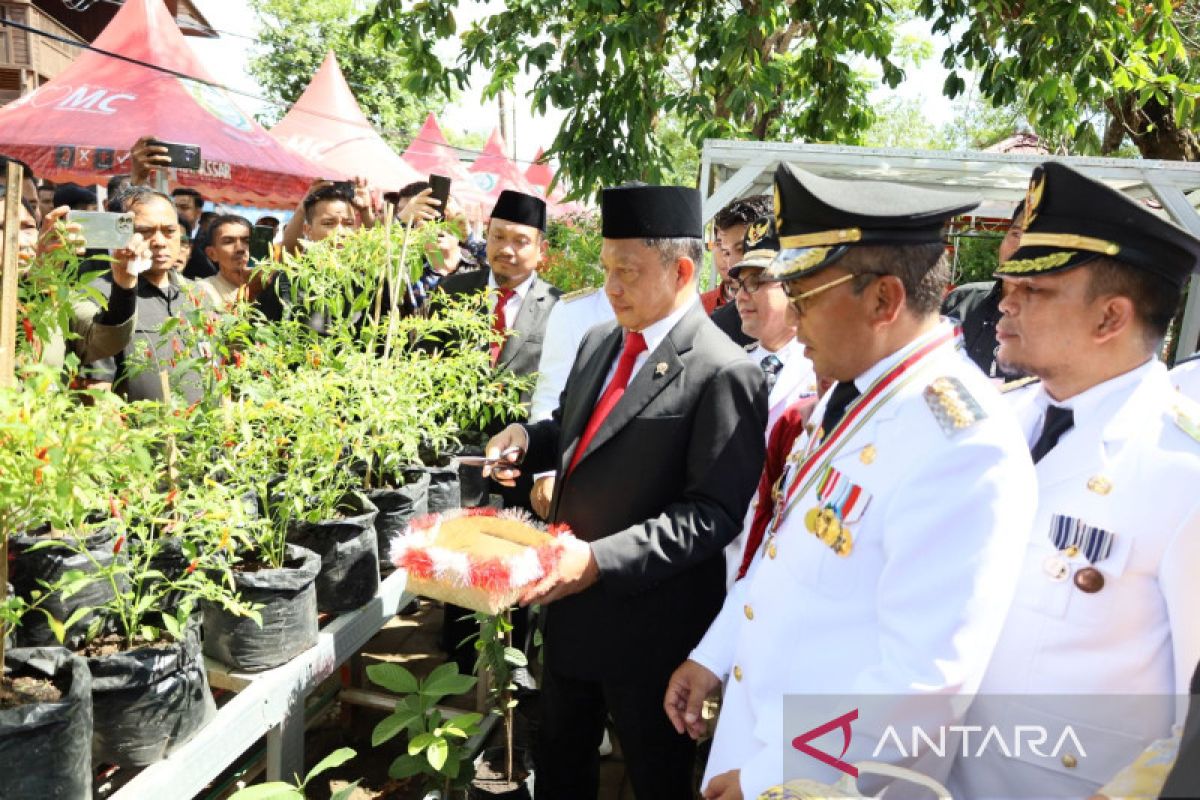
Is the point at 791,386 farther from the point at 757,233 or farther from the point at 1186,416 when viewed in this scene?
the point at 1186,416

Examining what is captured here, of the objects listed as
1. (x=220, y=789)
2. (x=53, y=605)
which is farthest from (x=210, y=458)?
(x=220, y=789)

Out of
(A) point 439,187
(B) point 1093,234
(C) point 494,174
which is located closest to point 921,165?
(A) point 439,187

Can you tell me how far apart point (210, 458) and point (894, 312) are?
1935mm

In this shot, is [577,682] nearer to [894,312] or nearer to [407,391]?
[407,391]

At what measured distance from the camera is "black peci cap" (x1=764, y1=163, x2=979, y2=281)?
1.37 metres

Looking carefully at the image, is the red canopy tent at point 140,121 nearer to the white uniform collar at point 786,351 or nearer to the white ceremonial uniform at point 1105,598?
the white uniform collar at point 786,351

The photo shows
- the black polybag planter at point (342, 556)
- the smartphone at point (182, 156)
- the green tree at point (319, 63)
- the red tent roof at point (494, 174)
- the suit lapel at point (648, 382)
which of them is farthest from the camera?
the green tree at point (319, 63)

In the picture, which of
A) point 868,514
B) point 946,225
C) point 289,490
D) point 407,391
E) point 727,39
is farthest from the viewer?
point 727,39

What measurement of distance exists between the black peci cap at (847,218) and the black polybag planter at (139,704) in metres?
1.42

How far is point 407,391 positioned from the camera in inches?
101

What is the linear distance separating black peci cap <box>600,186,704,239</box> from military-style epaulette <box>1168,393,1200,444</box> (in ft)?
3.91

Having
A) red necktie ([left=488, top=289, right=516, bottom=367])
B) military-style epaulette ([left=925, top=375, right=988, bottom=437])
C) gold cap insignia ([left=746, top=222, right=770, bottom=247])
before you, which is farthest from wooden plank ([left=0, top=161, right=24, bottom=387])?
red necktie ([left=488, top=289, right=516, bottom=367])

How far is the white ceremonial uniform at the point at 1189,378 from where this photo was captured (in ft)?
7.26

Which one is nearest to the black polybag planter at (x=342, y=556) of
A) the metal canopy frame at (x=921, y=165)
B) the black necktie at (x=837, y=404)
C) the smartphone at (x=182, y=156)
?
the black necktie at (x=837, y=404)
